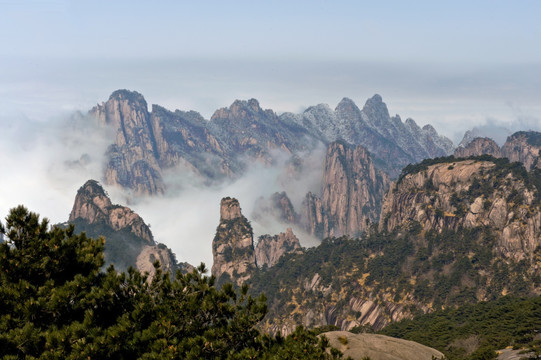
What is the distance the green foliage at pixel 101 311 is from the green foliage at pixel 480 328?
4221 centimetres

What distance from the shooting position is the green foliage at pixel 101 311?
34469mm

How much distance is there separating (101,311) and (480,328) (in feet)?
285

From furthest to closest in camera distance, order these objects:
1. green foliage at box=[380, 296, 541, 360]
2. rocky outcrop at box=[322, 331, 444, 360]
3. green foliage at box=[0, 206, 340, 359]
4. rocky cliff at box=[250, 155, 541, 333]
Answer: rocky cliff at box=[250, 155, 541, 333] < green foliage at box=[380, 296, 541, 360] < rocky outcrop at box=[322, 331, 444, 360] < green foliage at box=[0, 206, 340, 359]

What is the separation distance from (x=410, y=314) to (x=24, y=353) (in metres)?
149

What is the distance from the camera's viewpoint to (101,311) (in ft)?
127

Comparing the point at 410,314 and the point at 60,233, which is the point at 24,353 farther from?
the point at 410,314

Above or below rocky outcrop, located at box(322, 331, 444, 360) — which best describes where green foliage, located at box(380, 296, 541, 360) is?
below

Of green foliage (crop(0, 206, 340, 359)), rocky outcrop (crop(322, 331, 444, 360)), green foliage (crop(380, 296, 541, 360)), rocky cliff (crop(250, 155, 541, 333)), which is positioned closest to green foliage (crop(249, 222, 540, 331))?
rocky cliff (crop(250, 155, 541, 333))

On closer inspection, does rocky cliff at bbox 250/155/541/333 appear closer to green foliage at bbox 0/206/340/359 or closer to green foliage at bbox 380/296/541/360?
green foliage at bbox 380/296/541/360


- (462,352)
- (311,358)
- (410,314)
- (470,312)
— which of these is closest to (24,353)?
(311,358)

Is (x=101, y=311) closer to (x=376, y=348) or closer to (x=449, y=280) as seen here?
(x=376, y=348)

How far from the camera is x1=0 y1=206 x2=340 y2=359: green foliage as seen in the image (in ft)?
113

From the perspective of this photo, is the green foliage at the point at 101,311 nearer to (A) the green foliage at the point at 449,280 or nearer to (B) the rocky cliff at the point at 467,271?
(B) the rocky cliff at the point at 467,271

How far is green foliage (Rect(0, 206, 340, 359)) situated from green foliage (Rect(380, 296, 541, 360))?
4221 cm
